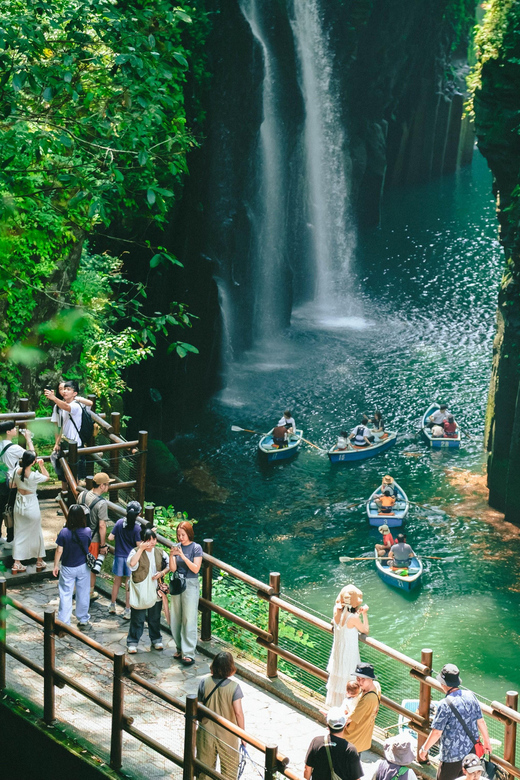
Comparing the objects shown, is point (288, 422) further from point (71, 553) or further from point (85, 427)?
point (71, 553)

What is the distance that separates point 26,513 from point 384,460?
18.7 meters

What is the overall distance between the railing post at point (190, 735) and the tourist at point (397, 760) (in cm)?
140

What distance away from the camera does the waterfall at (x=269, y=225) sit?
35875mm

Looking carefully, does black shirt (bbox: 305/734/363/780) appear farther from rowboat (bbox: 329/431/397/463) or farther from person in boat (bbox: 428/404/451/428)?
person in boat (bbox: 428/404/451/428)

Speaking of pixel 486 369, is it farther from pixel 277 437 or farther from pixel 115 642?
pixel 115 642

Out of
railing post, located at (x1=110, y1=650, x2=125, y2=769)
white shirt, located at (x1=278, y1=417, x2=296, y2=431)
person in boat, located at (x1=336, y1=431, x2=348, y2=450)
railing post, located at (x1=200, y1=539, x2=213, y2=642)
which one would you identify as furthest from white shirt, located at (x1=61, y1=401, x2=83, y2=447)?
white shirt, located at (x1=278, y1=417, x2=296, y2=431)

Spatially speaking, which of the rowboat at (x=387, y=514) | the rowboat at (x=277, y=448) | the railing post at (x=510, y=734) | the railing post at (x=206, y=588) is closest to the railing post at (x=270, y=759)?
the railing post at (x=510, y=734)

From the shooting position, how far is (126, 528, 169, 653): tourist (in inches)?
341

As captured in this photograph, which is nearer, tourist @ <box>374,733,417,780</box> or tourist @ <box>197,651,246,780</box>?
tourist @ <box>374,733,417,780</box>

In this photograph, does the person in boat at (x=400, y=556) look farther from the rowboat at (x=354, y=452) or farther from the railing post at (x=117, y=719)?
the railing post at (x=117, y=719)

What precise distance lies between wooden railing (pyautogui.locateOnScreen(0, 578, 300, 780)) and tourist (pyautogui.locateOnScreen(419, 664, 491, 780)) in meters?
1.43

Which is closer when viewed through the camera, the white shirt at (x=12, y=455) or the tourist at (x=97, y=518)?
the tourist at (x=97, y=518)

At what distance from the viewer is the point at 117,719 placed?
7340 mm

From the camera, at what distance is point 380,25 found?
45906 mm
